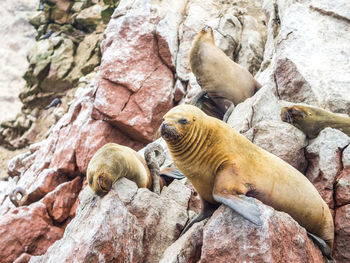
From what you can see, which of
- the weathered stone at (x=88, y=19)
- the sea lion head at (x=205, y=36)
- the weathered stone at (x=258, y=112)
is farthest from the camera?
the weathered stone at (x=88, y=19)

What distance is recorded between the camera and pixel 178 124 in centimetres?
258

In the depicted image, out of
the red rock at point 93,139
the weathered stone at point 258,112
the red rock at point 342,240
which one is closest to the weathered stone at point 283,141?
the weathered stone at point 258,112

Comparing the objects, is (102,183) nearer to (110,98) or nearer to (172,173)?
(172,173)

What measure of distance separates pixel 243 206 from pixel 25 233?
5016mm

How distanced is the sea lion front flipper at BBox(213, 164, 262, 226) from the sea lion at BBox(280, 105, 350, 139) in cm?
181

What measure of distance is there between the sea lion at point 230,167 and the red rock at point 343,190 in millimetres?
571

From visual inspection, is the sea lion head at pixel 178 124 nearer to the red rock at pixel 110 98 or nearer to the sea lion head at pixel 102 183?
the sea lion head at pixel 102 183

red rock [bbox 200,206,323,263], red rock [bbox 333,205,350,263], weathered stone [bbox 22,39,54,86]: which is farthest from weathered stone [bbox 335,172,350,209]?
weathered stone [bbox 22,39,54,86]

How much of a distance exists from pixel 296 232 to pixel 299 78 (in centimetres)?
323

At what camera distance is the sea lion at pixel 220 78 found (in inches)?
213

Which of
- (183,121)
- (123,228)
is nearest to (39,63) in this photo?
(123,228)

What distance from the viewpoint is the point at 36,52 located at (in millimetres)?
16953

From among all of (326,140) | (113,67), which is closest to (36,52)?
(113,67)

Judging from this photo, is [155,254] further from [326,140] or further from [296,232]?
[326,140]
